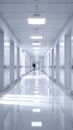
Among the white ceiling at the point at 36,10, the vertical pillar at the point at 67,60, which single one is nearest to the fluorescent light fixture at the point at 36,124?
the white ceiling at the point at 36,10

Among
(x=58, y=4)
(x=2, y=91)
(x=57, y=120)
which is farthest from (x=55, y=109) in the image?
(x=2, y=91)

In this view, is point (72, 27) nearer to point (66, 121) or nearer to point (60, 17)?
point (60, 17)

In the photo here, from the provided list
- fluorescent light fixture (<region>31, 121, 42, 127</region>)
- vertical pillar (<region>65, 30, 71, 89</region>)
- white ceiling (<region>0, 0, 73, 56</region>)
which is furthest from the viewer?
vertical pillar (<region>65, 30, 71, 89</region>)

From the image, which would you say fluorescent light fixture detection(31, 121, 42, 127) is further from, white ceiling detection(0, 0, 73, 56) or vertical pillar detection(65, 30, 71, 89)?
vertical pillar detection(65, 30, 71, 89)

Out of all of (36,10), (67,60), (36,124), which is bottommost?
(36,124)

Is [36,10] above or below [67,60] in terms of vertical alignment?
above

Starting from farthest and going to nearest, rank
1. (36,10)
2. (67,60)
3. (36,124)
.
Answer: (67,60) < (36,10) < (36,124)

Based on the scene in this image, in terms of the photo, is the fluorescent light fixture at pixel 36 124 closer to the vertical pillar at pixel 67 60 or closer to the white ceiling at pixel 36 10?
the white ceiling at pixel 36 10

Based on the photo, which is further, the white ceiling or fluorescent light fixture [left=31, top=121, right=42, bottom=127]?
the white ceiling

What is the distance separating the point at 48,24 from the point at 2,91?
405 cm

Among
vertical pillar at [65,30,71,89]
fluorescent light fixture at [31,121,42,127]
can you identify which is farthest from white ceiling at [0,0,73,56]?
fluorescent light fixture at [31,121,42,127]

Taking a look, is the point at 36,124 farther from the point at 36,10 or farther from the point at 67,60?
the point at 67,60

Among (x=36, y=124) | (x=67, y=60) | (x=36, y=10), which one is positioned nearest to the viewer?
(x=36, y=124)

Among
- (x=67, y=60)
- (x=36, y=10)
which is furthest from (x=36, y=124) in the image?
(x=67, y=60)
